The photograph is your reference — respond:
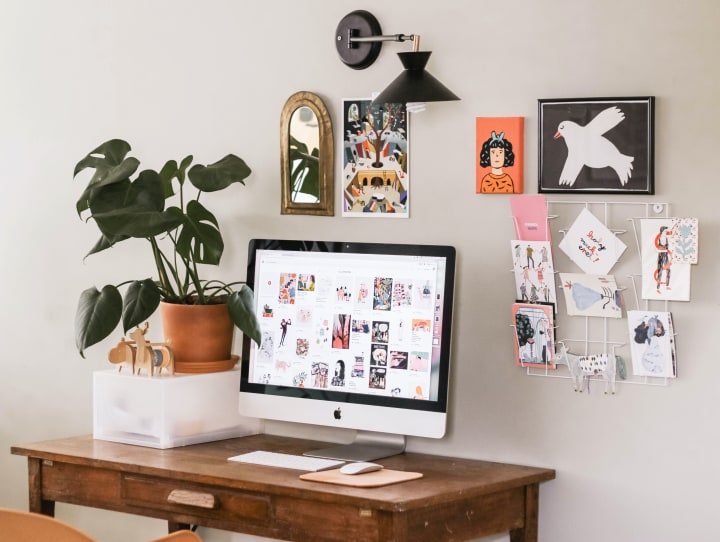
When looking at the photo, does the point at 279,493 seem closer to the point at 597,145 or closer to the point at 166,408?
the point at 166,408

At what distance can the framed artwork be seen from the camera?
88.4 inches

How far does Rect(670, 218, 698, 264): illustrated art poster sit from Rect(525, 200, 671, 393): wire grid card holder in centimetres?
4

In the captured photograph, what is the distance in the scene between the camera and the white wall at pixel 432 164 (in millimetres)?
2225

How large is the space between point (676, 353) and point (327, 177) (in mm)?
951

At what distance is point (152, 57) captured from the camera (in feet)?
9.52

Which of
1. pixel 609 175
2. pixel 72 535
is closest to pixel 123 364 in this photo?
pixel 72 535

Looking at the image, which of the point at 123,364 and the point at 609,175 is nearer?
the point at 609,175

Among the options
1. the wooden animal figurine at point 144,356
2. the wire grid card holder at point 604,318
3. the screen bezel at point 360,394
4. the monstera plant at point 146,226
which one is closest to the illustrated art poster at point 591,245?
the wire grid card holder at point 604,318

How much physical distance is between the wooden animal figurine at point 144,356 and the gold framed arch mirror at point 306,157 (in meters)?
0.48

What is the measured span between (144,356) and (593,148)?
46.0 inches

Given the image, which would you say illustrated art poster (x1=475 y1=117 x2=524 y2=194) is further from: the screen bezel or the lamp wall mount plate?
the lamp wall mount plate

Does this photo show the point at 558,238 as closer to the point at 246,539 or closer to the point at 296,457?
the point at 296,457

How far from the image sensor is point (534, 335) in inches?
93.2

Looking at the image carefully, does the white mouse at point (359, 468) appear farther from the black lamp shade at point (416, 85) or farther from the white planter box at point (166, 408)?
the black lamp shade at point (416, 85)
